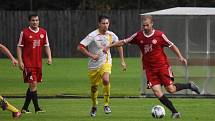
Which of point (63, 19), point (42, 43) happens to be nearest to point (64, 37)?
point (63, 19)

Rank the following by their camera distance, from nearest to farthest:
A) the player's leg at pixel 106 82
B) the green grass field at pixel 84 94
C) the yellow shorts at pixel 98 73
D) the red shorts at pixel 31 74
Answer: the green grass field at pixel 84 94 < the player's leg at pixel 106 82 < the yellow shorts at pixel 98 73 < the red shorts at pixel 31 74

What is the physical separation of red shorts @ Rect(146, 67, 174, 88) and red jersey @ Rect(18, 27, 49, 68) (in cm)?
286

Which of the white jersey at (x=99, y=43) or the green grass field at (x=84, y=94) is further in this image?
the white jersey at (x=99, y=43)

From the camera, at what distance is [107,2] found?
181 feet

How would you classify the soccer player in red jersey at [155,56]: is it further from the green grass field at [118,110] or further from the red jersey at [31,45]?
the red jersey at [31,45]

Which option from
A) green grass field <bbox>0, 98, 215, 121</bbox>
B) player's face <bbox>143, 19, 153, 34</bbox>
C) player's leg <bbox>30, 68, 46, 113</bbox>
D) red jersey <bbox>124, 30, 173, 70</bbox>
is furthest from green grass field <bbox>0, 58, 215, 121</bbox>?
player's face <bbox>143, 19, 153, 34</bbox>

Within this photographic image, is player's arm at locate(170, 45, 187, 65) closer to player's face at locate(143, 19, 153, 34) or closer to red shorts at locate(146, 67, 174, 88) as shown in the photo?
red shorts at locate(146, 67, 174, 88)

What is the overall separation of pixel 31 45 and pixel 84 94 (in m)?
7.25

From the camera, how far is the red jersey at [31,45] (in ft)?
61.0

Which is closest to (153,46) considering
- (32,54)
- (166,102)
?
(166,102)

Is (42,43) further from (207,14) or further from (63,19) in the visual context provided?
(63,19)

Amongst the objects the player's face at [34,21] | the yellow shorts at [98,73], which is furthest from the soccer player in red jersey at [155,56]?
the player's face at [34,21]

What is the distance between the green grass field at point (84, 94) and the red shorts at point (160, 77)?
695 millimetres

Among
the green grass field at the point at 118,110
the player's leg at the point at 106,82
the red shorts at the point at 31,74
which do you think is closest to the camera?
the green grass field at the point at 118,110
